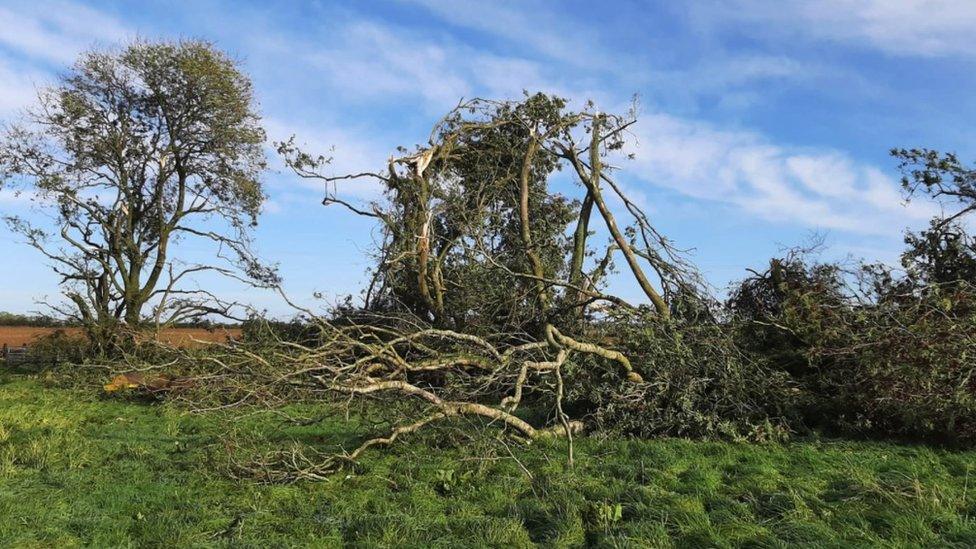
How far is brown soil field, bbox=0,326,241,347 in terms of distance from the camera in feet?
27.3

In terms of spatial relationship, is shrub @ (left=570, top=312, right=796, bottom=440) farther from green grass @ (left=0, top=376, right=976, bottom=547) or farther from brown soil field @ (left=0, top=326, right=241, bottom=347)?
brown soil field @ (left=0, top=326, right=241, bottom=347)

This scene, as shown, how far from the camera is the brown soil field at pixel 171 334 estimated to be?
8331 mm

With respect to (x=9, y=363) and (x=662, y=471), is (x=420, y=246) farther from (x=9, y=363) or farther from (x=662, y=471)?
(x=9, y=363)

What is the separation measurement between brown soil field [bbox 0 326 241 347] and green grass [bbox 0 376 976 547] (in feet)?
4.50

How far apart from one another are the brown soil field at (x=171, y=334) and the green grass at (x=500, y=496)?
4.50 feet

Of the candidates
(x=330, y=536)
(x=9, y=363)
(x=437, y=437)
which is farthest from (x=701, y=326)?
(x=9, y=363)

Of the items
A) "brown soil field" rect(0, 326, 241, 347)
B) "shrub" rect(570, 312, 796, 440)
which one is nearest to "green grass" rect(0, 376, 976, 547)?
"shrub" rect(570, 312, 796, 440)

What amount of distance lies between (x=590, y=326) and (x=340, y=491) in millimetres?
5475

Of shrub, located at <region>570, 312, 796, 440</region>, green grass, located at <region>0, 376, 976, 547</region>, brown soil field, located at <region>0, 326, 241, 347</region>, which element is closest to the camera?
green grass, located at <region>0, 376, 976, 547</region>

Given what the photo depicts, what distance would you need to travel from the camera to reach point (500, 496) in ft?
20.0

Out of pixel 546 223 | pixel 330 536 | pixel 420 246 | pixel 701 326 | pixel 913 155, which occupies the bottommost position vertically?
pixel 330 536

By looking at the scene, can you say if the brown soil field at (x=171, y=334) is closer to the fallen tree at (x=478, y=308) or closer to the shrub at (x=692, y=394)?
the fallen tree at (x=478, y=308)

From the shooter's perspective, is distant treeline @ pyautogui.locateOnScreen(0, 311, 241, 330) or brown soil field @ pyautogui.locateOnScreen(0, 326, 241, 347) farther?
distant treeline @ pyautogui.locateOnScreen(0, 311, 241, 330)

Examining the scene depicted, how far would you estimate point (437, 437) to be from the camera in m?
8.48
